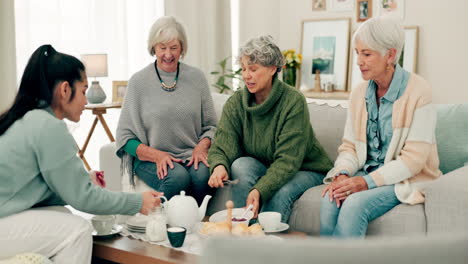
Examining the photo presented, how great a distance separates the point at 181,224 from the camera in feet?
6.84

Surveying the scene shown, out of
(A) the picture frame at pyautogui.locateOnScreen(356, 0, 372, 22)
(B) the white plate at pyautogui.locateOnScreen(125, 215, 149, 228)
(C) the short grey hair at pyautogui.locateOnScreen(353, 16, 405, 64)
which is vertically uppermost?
(A) the picture frame at pyautogui.locateOnScreen(356, 0, 372, 22)

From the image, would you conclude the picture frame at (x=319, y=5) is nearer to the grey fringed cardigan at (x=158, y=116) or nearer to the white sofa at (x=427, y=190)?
the white sofa at (x=427, y=190)

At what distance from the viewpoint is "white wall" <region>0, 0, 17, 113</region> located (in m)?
3.63

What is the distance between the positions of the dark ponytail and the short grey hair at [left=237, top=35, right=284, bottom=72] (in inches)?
34.4

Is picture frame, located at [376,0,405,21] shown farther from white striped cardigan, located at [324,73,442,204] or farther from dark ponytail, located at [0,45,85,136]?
dark ponytail, located at [0,45,85,136]

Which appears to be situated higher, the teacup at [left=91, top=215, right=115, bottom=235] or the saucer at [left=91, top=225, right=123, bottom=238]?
the teacup at [left=91, top=215, right=115, bottom=235]

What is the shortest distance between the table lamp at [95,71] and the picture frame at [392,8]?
279 cm

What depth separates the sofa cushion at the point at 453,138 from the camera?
256 centimetres

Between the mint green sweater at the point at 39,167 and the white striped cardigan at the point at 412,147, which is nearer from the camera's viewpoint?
the mint green sweater at the point at 39,167

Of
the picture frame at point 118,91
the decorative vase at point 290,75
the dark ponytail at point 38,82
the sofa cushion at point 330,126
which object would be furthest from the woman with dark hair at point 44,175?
the decorative vase at point 290,75

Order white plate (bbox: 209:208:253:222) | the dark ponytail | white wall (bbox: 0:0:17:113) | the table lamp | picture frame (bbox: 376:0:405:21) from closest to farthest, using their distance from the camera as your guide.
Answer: the dark ponytail, white plate (bbox: 209:208:253:222), white wall (bbox: 0:0:17:113), the table lamp, picture frame (bbox: 376:0:405:21)

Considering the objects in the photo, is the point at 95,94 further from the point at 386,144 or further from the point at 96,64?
the point at 386,144

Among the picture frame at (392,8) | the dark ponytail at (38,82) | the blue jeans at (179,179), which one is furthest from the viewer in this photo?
the picture frame at (392,8)

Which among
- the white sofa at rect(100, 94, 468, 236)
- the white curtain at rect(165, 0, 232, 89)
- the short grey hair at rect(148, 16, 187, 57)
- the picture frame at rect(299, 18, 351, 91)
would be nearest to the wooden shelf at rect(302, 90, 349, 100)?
the picture frame at rect(299, 18, 351, 91)
